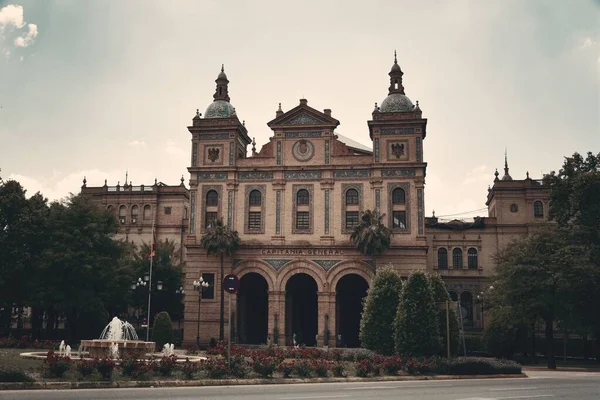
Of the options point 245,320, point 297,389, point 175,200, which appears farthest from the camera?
point 175,200

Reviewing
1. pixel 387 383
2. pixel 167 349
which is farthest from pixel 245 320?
pixel 387 383

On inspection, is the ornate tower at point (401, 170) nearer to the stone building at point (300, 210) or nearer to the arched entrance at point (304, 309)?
the stone building at point (300, 210)

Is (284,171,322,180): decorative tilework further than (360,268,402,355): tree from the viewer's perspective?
Yes

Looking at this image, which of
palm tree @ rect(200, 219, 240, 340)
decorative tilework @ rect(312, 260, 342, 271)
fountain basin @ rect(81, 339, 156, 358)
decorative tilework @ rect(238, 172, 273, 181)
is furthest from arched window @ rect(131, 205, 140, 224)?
fountain basin @ rect(81, 339, 156, 358)

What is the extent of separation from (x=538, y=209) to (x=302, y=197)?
1053 inches

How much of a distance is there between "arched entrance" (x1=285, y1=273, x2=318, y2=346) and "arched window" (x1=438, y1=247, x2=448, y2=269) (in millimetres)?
15714

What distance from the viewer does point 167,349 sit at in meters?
31.5

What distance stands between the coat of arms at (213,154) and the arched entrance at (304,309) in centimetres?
1265

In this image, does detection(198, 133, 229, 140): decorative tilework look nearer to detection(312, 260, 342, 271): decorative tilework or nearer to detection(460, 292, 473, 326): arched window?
detection(312, 260, 342, 271): decorative tilework

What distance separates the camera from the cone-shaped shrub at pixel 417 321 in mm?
30125

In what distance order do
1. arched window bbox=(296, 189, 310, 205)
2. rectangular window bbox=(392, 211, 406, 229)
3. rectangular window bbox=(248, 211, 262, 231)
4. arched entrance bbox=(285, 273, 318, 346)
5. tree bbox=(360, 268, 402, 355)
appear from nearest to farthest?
tree bbox=(360, 268, 402, 355) → rectangular window bbox=(392, 211, 406, 229) → arched window bbox=(296, 189, 310, 205) → rectangular window bbox=(248, 211, 262, 231) → arched entrance bbox=(285, 273, 318, 346)

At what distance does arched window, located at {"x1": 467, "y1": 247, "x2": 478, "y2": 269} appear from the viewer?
64750 millimetres

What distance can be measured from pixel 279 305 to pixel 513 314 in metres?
19.1

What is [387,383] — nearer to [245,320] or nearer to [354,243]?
[354,243]
